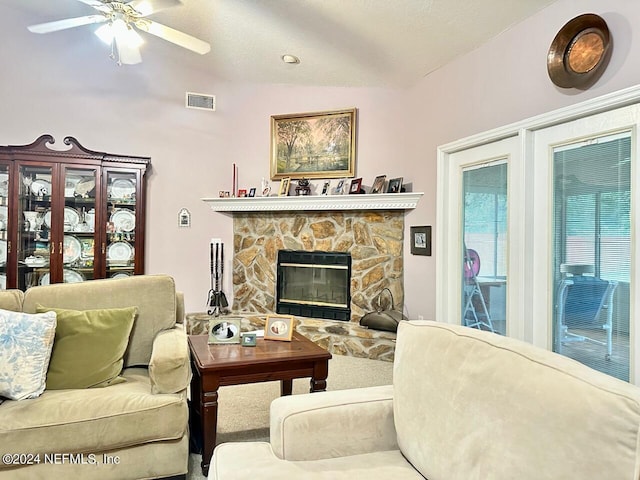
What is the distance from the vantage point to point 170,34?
9.37 ft

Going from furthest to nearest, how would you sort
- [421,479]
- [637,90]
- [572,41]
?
[572,41], [637,90], [421,479]

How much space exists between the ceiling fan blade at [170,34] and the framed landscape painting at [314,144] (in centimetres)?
185

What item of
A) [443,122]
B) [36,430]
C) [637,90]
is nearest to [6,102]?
[36,430]

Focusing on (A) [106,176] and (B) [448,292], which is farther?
(A) [106,176]

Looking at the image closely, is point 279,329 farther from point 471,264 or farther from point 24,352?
point 471,264

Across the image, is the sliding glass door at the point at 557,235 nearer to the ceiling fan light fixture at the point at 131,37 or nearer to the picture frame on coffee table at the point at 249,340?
the picture frame on coffee table at the point at 249,340

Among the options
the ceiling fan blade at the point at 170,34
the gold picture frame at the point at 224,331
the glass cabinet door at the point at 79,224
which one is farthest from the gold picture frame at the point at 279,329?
the glass cabinet door at the point at 79,224

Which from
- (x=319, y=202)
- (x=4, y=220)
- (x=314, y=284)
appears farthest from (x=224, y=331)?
(x=4, y=220)

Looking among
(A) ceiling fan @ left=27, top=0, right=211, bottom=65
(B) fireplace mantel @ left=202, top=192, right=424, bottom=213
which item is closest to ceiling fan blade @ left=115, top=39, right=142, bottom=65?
(A) ceiling fan @ left=27, top=0, right=211, bottom=65

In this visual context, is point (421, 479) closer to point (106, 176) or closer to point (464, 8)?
point (464, 8)

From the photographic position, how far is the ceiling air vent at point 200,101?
481 cm

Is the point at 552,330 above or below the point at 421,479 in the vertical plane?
above

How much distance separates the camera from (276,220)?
191 inches

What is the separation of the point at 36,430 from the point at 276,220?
132 inches
